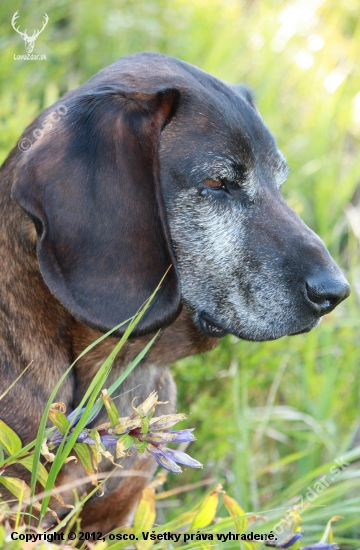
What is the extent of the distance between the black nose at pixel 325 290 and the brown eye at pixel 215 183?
40 cm

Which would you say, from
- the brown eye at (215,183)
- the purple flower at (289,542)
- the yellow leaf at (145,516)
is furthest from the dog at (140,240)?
the purple flower at (289,542)

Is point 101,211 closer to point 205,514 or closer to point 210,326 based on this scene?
point 210,326

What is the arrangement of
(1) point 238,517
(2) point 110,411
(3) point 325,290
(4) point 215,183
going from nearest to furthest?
(2) point 110,411 < (1) point 238,517 < (3) point 325,290 < (4) point 215,183

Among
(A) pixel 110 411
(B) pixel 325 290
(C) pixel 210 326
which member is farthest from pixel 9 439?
(B) pixel 325 290

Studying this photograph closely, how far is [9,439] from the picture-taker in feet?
4.95

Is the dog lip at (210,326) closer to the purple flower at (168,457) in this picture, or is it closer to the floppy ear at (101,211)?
the floppy ear at (101,211)

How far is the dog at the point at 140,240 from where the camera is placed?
1891mm

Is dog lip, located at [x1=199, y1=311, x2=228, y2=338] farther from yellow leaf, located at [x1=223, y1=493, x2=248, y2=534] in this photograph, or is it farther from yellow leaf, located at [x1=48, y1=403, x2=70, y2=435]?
yellow leaf, located at [x1=48, y1=403, x2=70, y2=435]

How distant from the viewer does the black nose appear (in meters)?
2.03

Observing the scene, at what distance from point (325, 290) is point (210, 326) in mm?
400

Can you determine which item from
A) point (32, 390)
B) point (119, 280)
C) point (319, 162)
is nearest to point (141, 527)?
→ point (32, 390)

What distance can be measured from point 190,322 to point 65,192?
658 mm

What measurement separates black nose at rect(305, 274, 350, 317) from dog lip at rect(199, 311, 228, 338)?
12.3 inches

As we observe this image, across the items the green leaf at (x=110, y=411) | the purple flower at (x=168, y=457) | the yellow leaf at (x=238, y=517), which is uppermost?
the green leaf at (x=110, y=411)
